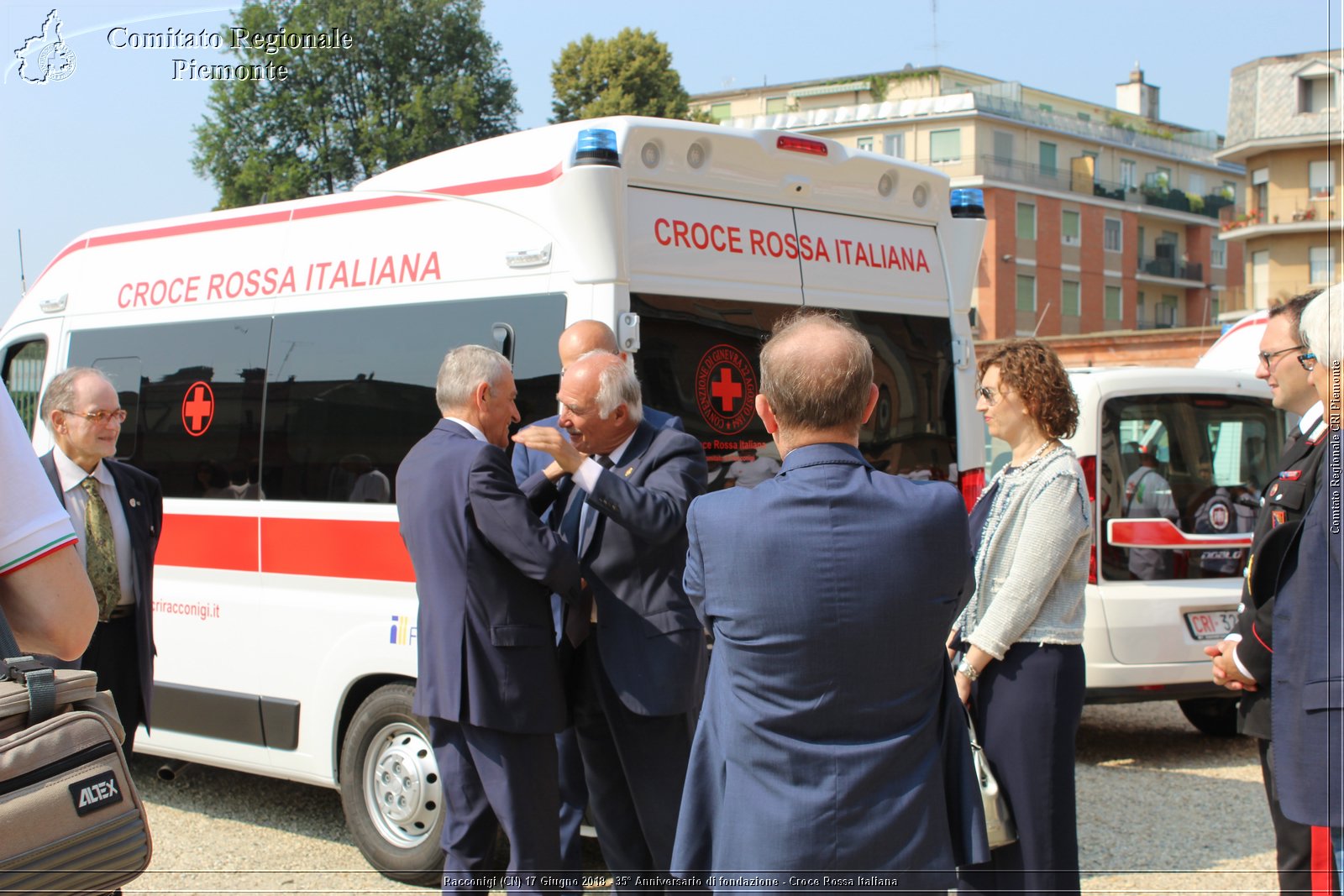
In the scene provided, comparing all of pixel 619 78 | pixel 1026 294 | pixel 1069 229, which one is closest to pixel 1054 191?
pixel 1069 229

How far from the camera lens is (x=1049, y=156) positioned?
69.3 meters

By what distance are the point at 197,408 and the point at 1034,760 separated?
413cm

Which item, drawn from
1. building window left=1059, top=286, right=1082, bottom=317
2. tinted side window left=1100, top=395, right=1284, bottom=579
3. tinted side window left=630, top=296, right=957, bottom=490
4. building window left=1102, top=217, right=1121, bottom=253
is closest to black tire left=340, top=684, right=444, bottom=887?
tinted side window left=630, top=296, right=957, bottom=490

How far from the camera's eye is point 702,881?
110 inches

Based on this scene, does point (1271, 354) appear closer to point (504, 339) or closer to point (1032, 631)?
point (1032, 631)

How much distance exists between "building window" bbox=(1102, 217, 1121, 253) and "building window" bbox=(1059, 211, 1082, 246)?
265 cm

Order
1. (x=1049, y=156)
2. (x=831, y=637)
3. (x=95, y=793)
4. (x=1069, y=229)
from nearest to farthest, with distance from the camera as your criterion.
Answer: (x=95, y=793) < (x=831, y=637) < (x=1069, y=229) < (x=1049, y=156)

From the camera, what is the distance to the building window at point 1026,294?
62.1 metres

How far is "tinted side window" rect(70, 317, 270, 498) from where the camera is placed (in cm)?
571

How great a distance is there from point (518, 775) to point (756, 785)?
1.56m

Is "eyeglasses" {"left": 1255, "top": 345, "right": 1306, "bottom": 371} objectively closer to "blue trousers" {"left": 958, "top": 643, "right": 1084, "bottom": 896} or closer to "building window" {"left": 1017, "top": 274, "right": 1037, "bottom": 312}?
"blue trousers" {"left": 958, "top": 643, "right": 1084, "bottom": 896}

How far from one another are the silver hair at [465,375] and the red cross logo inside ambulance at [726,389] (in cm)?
91

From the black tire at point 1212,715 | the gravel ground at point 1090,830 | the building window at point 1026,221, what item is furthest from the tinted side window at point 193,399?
the building window at point 1026,221

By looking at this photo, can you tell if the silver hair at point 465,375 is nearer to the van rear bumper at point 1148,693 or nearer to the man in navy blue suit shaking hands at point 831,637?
the man in navy blue suit shaking hands at point 831,637
